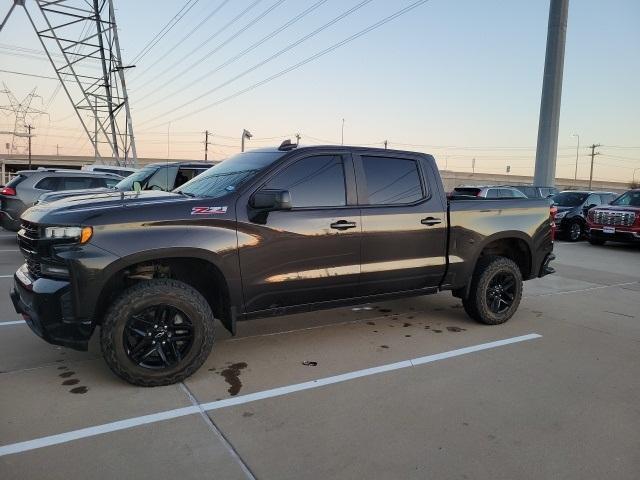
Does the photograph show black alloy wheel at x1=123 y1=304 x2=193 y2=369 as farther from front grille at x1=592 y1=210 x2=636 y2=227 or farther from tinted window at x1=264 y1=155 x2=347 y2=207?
front grille at x1=592 y1=210 x2=636 y2=227

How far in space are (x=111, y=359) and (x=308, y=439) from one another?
161 cm

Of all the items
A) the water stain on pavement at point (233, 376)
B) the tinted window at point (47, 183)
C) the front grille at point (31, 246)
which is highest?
the tinted window at point (47, 183)

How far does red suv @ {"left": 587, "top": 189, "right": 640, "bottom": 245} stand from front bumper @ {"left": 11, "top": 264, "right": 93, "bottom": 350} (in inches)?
566

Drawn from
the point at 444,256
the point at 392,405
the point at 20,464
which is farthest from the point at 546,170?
the point at 20,464

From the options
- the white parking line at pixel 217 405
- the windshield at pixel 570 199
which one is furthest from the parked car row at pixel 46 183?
the windshield at pixel 570 199

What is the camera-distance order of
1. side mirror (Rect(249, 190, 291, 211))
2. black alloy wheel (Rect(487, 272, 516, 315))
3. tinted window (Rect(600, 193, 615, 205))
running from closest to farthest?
1. side mirror (Rect(249, 190, 291, 211))
2. black alloy wheel (Rect(487, 272, 516, 315))
3. tinted window (Rect(600, 193, 615, 205))

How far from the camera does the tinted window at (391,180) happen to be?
5.06 metres

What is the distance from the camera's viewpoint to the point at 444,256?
550cm

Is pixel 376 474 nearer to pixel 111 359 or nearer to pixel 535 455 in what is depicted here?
pixel 535 455

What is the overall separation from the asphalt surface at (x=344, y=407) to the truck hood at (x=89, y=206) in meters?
1.29

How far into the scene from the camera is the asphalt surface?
3.00 meters

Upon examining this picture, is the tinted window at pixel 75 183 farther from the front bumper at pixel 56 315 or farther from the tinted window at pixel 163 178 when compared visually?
the front bumper at pixel 56 315

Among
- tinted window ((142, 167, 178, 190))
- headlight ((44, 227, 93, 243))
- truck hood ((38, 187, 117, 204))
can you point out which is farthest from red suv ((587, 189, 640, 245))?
headlight ((44, 227, 93, 243))

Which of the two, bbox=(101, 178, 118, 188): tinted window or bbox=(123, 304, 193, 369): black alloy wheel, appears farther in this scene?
bbox=(101, 178, 118, 188): tinted window
